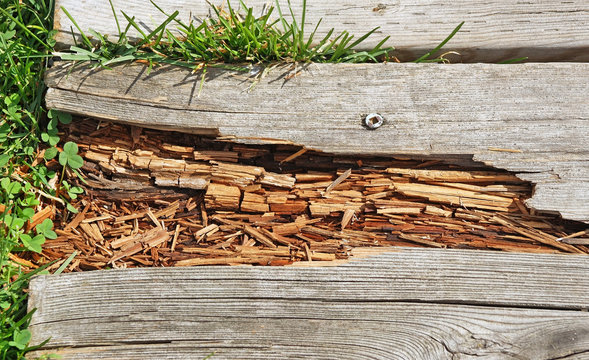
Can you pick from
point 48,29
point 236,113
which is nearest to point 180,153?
point 236,113

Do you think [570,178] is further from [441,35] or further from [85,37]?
[85,37]

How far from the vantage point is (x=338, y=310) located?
7.44ft

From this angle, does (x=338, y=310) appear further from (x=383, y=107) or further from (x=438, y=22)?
(x=438, y=22)

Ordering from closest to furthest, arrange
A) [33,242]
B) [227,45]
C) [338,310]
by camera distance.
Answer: [338,310]
[33,242]
[227,45]

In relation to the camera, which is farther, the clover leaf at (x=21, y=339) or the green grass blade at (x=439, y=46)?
the green grass blade at (x=439, y=46)

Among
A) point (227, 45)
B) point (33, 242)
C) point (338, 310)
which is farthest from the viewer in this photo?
point (227, 45)

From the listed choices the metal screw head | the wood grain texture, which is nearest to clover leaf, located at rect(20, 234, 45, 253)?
the wood grain texture

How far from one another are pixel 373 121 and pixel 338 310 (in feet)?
3.15

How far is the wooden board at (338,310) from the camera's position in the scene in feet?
7.25

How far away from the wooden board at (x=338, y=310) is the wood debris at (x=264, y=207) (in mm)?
110

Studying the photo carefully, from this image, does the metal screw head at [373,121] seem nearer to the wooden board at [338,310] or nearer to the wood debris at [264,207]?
the wood debris at [264,207]

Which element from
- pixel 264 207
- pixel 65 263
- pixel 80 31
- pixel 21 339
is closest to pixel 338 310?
pixel 264 207

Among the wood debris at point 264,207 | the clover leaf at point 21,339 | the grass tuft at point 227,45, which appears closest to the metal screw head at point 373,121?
the wood debris at point 264,207

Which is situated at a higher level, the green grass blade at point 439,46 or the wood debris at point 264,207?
the green grass blade at point 439,46
